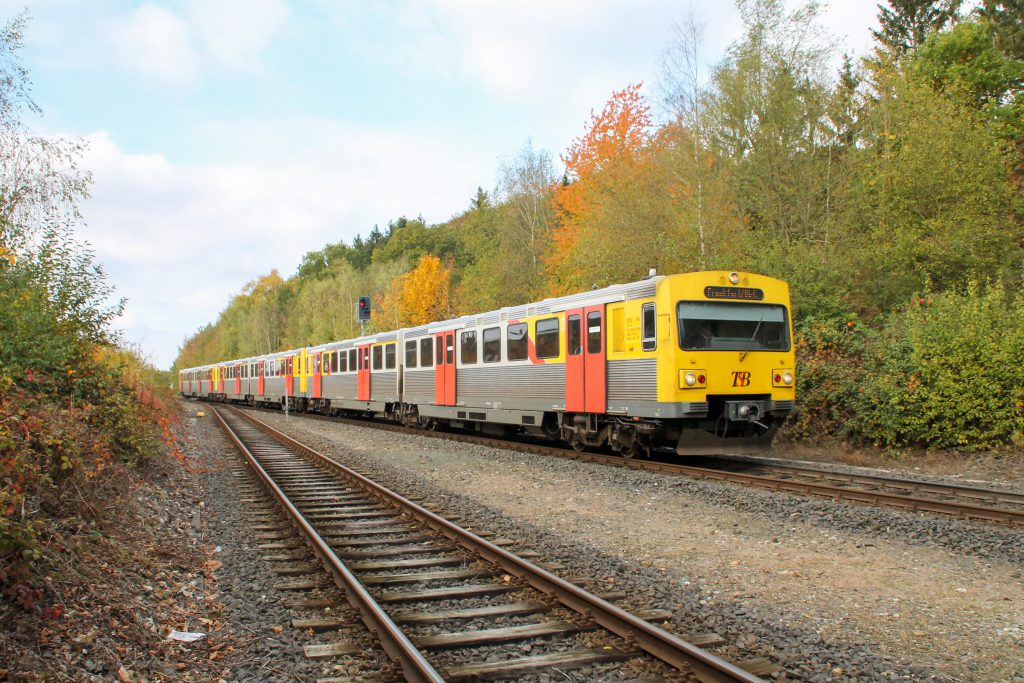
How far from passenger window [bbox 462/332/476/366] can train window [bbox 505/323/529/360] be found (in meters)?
1.65

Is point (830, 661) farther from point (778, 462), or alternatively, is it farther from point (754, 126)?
point (754, 126)

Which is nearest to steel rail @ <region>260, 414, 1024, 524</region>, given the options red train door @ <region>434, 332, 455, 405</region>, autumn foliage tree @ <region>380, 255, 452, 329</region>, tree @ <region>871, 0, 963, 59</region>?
red train door @ <region>434, 332, 455, 405</region>

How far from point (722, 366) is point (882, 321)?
8.05m

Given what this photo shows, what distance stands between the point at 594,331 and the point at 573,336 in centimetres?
65

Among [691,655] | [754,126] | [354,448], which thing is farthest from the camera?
[754,126]

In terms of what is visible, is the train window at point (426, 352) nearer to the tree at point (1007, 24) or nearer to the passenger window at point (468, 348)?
the passenger window at point (468, 348)

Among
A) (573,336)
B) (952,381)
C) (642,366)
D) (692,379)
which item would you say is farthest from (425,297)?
(692,379)

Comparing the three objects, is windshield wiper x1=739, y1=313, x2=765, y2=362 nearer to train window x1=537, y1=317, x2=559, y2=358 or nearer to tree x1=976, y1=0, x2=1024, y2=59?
train window x1=537, y1=317, x2=559, y2=358

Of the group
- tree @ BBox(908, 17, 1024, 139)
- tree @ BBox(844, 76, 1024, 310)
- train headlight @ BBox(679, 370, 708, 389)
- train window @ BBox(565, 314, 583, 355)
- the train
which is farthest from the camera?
tree @ BBox(908, 17, 1024, 139)

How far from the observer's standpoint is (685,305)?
11.2 m

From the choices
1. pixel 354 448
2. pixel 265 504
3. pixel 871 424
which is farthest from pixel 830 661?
pixel 354 448

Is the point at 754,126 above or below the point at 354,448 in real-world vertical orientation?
above

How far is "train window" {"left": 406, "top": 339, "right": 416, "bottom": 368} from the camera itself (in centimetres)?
2087

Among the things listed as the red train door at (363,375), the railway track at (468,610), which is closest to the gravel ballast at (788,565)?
the railway track at (468,610)
